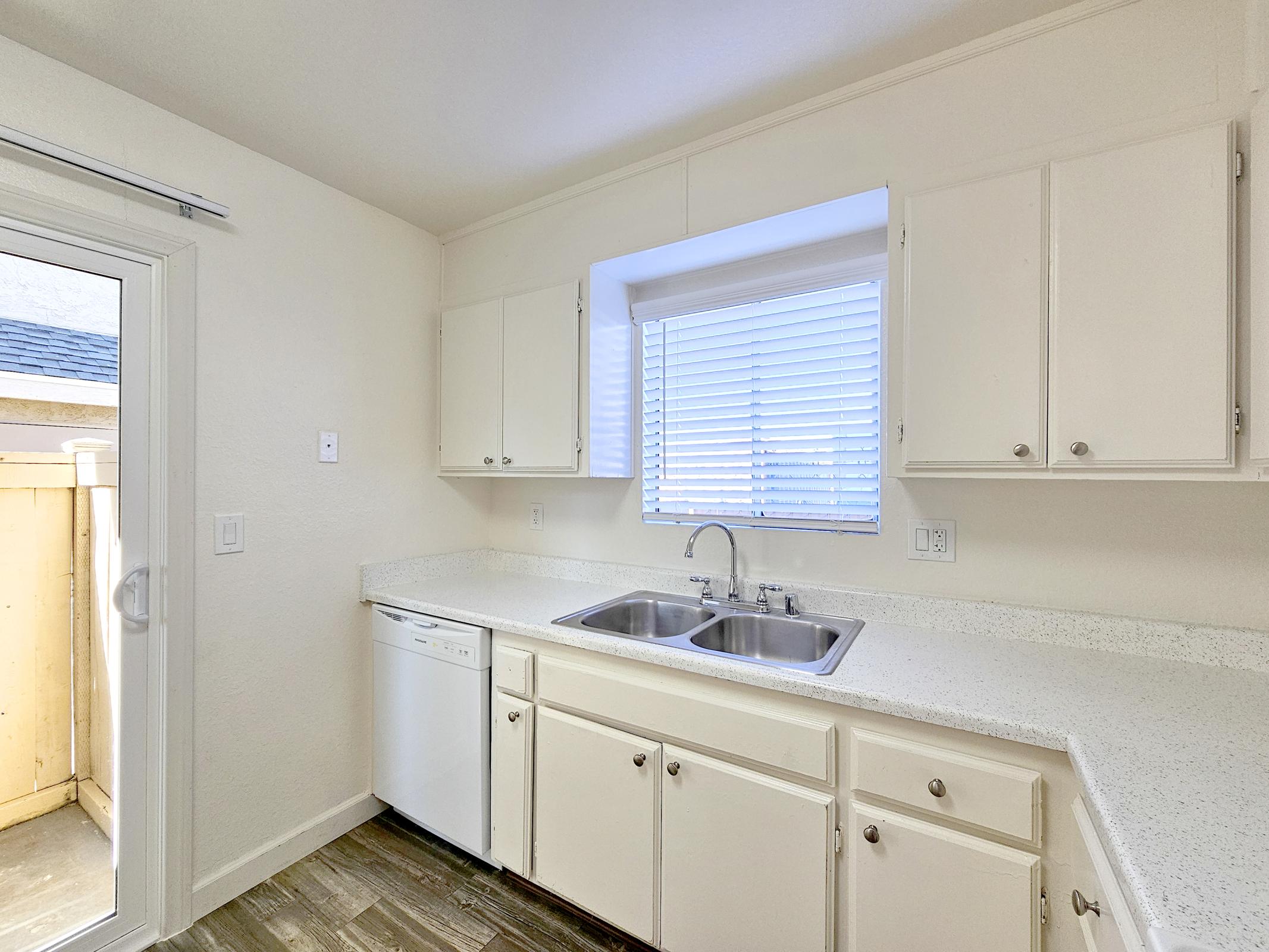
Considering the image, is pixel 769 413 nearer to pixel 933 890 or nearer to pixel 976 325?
pixel 976 325

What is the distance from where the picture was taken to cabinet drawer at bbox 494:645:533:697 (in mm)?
1741

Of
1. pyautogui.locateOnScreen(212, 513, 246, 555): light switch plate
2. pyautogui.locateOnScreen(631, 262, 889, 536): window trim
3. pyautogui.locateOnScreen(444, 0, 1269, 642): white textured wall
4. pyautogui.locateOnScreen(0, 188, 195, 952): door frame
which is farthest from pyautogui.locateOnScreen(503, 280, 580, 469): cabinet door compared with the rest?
pyautogui.locateOnScreen(0, 188, 195, 952): door frame

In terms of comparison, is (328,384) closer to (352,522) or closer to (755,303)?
(352,522)

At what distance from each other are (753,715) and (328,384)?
6.19 ft

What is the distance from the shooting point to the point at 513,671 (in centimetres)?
177

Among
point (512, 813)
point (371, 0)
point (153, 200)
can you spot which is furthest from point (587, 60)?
point (512, 813)

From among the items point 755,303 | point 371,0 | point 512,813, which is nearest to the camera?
point 371,0

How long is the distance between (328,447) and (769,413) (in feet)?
5.49

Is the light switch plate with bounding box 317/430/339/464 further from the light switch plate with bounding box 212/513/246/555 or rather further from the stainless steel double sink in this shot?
the stainless steel double sink

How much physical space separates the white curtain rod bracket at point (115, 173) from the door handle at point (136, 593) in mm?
1087

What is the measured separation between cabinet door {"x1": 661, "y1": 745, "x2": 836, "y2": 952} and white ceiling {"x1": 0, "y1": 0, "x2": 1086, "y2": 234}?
6.01ft

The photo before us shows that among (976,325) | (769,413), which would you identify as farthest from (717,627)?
(976,325)

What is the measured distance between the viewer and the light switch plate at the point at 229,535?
180 cm

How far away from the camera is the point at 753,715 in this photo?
1.35 meters
